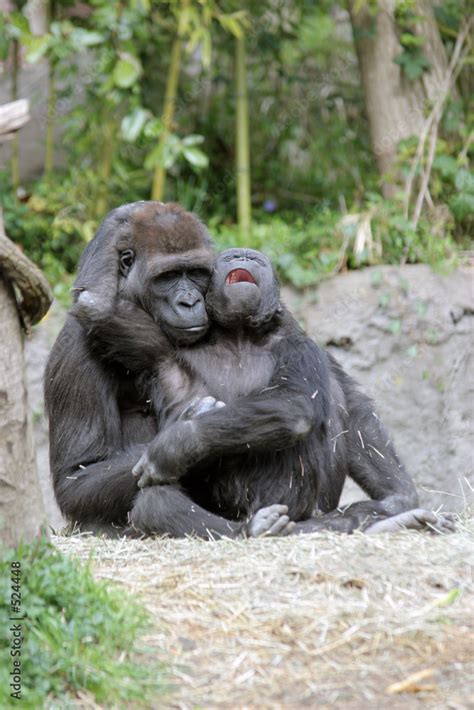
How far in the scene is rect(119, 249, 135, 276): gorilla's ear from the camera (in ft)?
15.3

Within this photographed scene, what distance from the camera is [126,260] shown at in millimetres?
4680

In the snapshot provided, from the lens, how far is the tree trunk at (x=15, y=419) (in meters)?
3.38

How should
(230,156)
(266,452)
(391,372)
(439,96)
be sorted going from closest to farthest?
1. (266,452)
2. (391,372)
3. (439,96)
4. (230,156)

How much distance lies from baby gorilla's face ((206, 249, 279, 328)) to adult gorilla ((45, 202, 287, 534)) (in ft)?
0.21

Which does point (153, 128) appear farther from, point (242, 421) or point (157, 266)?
point (242, 421)

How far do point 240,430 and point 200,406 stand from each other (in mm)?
256

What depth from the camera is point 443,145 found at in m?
7.76

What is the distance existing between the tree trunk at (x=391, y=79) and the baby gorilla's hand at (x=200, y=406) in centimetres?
396

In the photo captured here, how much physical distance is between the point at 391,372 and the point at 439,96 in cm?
215

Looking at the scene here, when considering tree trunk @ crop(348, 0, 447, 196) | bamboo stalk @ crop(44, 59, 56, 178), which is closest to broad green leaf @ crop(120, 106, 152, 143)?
bamboo stalk @ crop(44, 59, 56, 178)

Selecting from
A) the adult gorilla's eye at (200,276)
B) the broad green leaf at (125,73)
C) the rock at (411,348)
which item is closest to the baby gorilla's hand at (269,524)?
the adult gorilla's eye at (200,276)

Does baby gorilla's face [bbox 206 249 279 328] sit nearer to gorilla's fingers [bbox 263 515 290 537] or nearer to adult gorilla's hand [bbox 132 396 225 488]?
adult gorilla's hand [bbox 132 396 225 488]

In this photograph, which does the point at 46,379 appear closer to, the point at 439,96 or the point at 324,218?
the point at 324,218

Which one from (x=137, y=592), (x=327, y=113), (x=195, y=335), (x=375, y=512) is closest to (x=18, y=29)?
(x=327, y=113)
